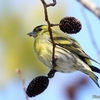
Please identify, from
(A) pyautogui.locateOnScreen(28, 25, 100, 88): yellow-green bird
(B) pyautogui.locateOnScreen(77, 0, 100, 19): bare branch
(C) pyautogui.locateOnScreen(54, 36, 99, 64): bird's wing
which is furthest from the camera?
(C) pyautogui.locateOnScreen(54, 36, 99, 64): bird's wing

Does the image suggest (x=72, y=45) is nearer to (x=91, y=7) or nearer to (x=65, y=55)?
(x=65, y=55)

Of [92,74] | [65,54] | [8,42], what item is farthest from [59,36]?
[8,42]

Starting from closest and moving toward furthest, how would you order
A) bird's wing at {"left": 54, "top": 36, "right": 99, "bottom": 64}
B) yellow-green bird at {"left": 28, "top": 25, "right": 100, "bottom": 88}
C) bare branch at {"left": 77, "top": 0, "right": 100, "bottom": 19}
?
bare branch at {"left": 77, "top": 0, "right": 100, "bottom": 19} < yellow-green bird at {"left": 28, "top": 25, "right": 100, "bottom": 88} < bird's wing at {"left": 54, "top": 36, "right": 99, "bottom": 64}

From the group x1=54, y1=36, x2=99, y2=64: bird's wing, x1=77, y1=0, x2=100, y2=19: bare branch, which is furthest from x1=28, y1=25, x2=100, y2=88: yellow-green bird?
x1=77, y1=0, x2=100, y2=19: bare branch

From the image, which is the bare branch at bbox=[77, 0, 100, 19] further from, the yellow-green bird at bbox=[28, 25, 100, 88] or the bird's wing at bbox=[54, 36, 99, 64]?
the bird's wing at bbox=[54, 36, 99, 64]

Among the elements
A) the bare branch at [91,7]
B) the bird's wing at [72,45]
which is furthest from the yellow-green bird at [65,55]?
the bare branch at [91,7]

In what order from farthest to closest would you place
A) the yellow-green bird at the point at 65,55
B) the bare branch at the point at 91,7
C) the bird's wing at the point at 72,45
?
the bird's wing at the point at 72,45
the yellow-green bird at the point at 65,55
the bare branch at the point at 91,7

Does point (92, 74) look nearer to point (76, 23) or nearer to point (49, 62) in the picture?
point (49, 62)

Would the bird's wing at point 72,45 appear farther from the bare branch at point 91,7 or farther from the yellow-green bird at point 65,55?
the bare branch at point 91,7
